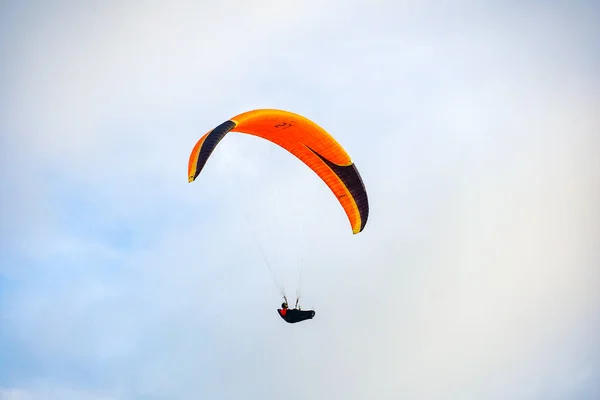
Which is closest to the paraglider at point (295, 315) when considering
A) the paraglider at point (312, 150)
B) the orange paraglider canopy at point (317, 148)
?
the paraglider at point (312, 150)

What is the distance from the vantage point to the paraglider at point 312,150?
39.3 meters

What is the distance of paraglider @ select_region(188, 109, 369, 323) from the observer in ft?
129

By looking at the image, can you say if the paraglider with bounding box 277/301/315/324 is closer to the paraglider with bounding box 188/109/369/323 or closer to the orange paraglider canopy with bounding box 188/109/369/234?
the paraglider with bounding box 188/109/369/323

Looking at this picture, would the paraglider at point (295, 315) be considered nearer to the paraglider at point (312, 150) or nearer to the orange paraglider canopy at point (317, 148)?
the paraglider at point (312, 150)

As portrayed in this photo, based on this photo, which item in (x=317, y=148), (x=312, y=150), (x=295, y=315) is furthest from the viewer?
(x=312, y=150)

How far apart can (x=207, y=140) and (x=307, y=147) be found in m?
7.53

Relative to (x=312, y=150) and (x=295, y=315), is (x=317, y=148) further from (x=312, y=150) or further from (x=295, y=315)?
(x=295, y=315)

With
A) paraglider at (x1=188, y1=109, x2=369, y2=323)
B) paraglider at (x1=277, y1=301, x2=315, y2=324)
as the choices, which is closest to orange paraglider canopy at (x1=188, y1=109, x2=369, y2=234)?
paraglider at (x1=188, y1=109, x2=369, y2=323)

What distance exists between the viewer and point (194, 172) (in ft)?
114

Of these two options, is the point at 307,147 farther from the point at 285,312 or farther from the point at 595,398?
the point at 595,398

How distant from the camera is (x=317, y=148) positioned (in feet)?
136

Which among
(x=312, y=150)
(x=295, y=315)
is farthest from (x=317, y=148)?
(x=295, y=315)

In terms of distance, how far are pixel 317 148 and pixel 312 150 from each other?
0.46 meters

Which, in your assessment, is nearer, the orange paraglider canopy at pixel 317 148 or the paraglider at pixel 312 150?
the paraglider at pixel 312 150
